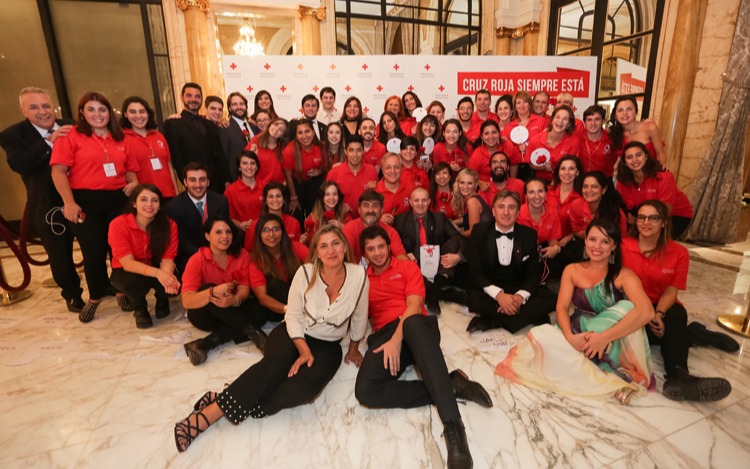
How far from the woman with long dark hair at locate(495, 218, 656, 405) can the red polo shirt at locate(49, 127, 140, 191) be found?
329 cm

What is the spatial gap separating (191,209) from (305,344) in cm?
185

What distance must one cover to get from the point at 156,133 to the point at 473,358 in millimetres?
3360

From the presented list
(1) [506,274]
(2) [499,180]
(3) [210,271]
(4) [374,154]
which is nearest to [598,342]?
(1) [506,274]

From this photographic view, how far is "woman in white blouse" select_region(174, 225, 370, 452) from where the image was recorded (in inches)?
76.0

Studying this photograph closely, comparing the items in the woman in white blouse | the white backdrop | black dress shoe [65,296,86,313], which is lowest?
black dress shoe [65,296,86,313]

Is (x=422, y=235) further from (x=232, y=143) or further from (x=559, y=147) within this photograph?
(x=232, y=143)

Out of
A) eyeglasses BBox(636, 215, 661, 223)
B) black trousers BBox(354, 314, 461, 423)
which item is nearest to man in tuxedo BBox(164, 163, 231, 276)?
black trousers BBox(354, 314, 461, 423)

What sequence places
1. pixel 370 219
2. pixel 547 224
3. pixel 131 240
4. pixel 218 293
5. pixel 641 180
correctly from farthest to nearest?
pixel 641 180 → pixel 547 224 → pixel 370 219 → pixel 131 240 → pixel 218 293

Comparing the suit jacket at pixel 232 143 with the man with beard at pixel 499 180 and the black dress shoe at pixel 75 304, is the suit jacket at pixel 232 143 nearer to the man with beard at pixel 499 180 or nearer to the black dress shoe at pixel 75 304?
the black dress shoe at pixel 75 304

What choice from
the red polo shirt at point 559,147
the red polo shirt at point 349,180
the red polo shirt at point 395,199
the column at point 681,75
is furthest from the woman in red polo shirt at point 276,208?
the column at point 681,75

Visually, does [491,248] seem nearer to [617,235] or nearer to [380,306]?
[617,235]

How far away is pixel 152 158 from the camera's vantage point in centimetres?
344

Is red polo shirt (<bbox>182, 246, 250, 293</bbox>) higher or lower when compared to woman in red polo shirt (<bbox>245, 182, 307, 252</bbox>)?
lower

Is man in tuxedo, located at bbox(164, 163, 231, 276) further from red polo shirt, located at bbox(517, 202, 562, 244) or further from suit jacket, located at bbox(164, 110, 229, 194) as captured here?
red polo shirt, located at bbox(517, 202, 562, 244)
